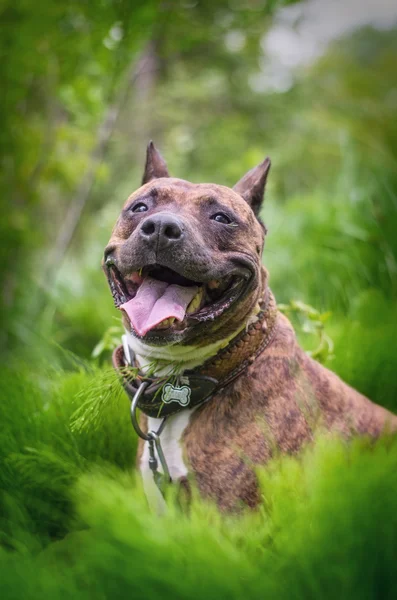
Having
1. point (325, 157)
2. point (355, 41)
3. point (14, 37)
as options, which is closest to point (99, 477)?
point (14, 37)

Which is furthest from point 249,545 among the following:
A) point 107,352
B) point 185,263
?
point 107,352

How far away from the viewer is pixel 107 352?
3.59 meters

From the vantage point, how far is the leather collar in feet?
5.79

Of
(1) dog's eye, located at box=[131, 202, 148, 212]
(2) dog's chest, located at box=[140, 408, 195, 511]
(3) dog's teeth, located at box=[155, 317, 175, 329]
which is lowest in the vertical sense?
(2) dog's chest, located at box=[140, 408, 195, 511]

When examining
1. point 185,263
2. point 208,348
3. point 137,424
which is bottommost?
point 137,424

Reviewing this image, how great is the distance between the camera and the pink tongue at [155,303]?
162 centimetres

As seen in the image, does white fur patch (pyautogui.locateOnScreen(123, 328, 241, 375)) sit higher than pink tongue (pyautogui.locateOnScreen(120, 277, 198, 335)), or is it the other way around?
pink tongue (pyautogui.locateOnScreen(120, 277, 198, 335))

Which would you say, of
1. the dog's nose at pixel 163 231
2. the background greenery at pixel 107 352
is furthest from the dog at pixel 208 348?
the background greenery at pixel 107 352

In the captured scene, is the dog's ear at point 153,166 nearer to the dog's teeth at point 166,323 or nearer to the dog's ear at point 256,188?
the dog's ear at point 256,188

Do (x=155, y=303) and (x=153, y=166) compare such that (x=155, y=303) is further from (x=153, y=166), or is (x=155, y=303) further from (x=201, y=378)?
(x=153, y=166)

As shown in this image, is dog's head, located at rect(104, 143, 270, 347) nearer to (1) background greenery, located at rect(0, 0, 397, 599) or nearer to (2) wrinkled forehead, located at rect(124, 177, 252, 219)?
(2) wrinkled forehead, located at rect(124, 177, 252, 219)

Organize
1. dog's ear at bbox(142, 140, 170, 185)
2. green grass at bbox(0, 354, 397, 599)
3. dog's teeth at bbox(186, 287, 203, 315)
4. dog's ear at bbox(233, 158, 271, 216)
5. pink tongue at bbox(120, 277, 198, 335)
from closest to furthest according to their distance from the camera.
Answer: green grass at bbox(0, 354, 397, 599) → pink tongue at bbox(120, 277, 198, 335) → dog's teeth at bbox(186, 287, 203, 315) → dog's ear at bbox(233, 158, 271, 216) → dog's ear at bbox(142, 140, 170, 185)

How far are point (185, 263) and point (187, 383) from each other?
0.39 meters

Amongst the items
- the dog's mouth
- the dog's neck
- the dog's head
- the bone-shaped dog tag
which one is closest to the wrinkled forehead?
the dog's head
